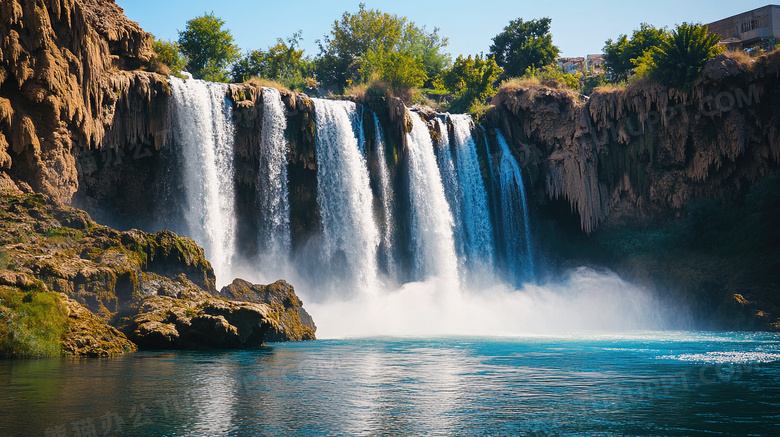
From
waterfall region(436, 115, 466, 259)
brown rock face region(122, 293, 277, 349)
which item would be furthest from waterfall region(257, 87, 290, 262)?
brown rock face region(122, 293, 277, 349)

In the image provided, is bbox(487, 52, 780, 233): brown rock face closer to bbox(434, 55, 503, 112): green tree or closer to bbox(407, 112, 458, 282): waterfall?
bbox(407, 112, 458, 282): waterfall

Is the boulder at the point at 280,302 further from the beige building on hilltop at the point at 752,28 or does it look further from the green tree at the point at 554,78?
the beige building on hilltop at the point at 752,28

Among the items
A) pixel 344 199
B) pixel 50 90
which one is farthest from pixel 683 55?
pixel 50 90

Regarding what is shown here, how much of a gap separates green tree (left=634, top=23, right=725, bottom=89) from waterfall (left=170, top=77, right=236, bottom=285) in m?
24.6

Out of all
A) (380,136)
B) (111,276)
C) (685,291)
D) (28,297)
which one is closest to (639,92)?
(685,291)

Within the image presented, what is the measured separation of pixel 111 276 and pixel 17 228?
11.1 ft

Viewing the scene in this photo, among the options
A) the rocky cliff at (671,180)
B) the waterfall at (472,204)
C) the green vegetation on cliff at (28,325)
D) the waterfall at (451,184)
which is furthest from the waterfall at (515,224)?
the green vegetation on cliff at (28,325)

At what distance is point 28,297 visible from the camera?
54.3ft

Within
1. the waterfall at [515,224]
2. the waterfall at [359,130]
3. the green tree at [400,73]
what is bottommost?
the waterfall at [515,224]

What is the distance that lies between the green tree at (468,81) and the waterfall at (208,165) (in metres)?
26.5

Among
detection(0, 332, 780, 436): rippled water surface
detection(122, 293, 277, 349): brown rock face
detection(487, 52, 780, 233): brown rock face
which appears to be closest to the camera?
detection(0, 332, 780, 436): rippled water surface

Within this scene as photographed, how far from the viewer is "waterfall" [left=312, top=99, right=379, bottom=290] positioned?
34.8 metres

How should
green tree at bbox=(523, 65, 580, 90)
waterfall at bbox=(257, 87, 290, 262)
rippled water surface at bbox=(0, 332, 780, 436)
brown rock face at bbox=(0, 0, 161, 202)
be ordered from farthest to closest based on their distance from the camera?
green tree at bbox=(523, 65, 580, 90) < waterfall at bbox=(257, 87, 290, 262) < brown rock face at bbox=(0, 0, 161, 202) < rippled water surface at bbox=(0, 332, 780, 436)

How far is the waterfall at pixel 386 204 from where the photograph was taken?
3703cm
